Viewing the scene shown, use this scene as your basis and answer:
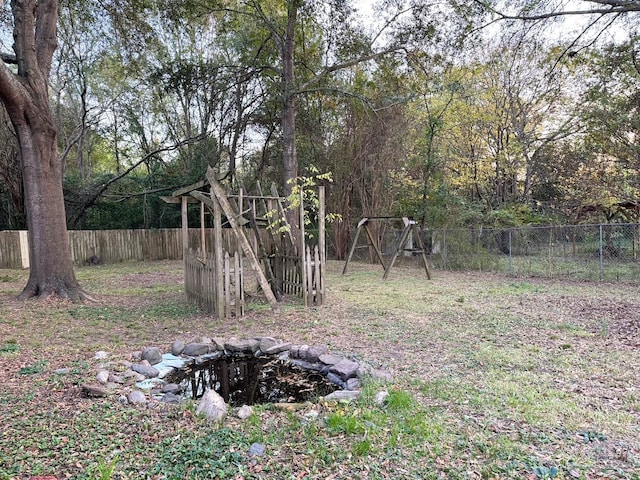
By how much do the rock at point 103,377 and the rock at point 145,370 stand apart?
33 centimetres

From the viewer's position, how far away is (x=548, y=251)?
428 inches

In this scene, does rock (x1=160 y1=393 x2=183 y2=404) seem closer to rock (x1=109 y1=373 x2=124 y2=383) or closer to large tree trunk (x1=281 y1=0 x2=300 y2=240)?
rock (x1=109 y1=373 x2=124 y2=383)

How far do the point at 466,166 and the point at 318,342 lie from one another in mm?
14611

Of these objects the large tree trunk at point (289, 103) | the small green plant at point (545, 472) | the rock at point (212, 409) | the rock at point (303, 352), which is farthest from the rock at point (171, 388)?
the large tree trunk at point (289, 103)

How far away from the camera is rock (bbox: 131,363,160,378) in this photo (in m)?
3.88

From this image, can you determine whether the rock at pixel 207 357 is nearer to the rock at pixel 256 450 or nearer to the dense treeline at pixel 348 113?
the rock at pixel 256 450

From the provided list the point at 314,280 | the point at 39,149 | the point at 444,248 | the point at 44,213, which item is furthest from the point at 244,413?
the point at 444,248

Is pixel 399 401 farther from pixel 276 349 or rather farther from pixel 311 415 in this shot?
pixel 276 349

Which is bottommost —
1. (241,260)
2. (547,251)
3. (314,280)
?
(314,280)

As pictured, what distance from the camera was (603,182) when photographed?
13344mm

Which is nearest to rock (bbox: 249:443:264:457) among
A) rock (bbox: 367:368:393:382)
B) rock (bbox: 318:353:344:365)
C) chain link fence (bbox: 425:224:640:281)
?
rock (bbox: 367:368:393:382)

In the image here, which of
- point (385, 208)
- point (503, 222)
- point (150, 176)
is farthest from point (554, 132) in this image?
point (150, 176)

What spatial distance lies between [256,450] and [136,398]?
1.29m

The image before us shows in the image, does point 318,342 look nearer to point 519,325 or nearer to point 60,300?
point 519,325
